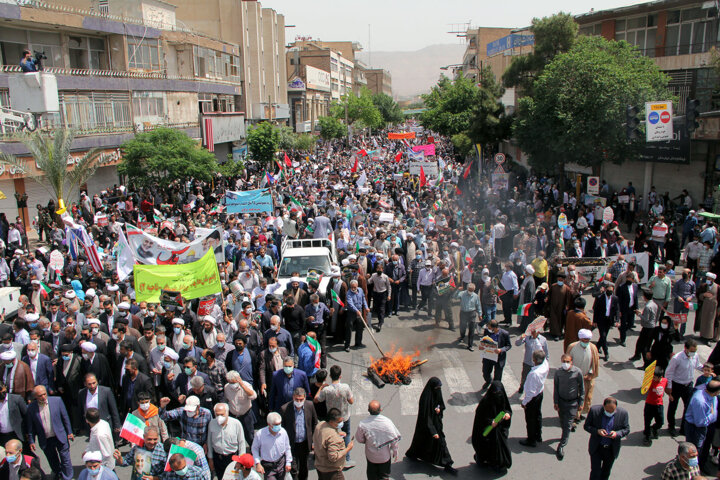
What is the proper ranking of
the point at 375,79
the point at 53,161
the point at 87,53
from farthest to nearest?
the point at 375,79, the point at 87,53, the point at 53,161

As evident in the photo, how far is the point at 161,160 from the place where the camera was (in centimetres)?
2409

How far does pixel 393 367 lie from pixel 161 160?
1735cm

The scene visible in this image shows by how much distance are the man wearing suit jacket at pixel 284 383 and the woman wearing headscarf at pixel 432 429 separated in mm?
1659

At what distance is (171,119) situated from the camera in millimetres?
34188

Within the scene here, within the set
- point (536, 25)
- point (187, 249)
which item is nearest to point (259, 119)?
point (536, 25)

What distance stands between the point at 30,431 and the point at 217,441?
2520 millimetres

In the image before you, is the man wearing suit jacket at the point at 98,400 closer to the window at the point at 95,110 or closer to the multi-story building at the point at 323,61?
the window at the point at 95,110

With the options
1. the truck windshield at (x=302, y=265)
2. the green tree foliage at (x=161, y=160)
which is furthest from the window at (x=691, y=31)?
the green tree foliage at (x=161, y=160)

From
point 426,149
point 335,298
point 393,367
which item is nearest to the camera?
point 393,367

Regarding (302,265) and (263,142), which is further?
(263,142)

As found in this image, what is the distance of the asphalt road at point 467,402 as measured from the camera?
24.2 feet

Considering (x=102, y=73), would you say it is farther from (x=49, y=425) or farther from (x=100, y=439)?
(x=100, y=439)

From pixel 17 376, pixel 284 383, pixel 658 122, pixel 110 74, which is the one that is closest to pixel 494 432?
pixel 284 383

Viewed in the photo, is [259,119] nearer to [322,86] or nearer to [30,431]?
[322,86]
